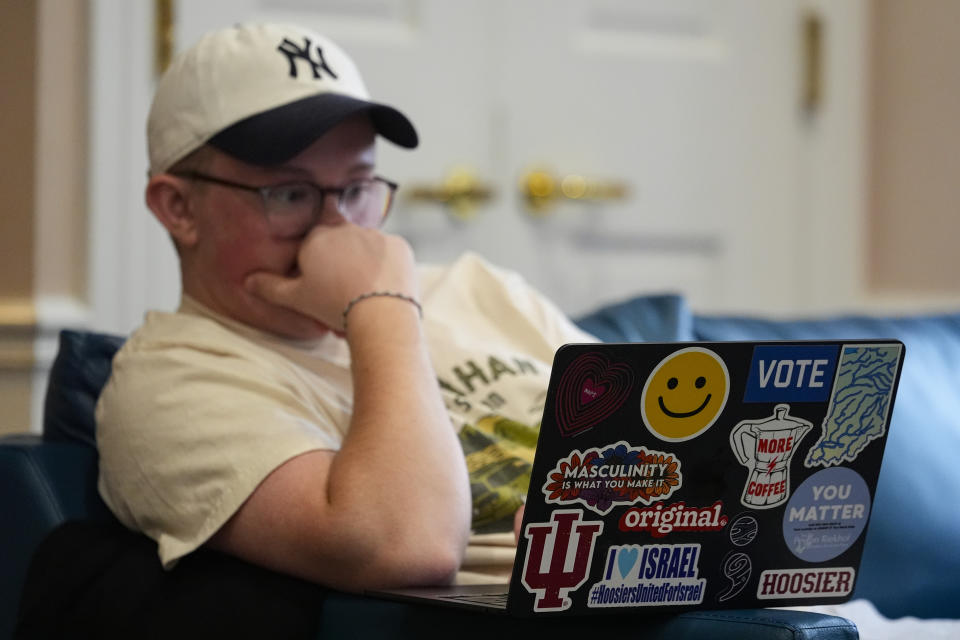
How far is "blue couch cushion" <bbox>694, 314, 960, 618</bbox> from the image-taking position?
57.5 inches

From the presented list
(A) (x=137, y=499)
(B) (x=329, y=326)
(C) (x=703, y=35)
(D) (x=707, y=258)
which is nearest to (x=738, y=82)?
(C) (x=703, y=35)

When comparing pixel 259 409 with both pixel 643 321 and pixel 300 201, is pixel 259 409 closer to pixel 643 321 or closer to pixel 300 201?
pixel 300 201

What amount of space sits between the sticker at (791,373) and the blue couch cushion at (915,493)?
0.60 m

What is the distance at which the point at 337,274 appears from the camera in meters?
1.17

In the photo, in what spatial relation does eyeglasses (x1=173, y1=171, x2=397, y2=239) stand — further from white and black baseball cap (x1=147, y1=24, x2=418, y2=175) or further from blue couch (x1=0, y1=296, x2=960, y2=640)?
blue couch (x1=0, y1=296, x2=960, y2=640)

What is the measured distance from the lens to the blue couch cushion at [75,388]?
1.29 m

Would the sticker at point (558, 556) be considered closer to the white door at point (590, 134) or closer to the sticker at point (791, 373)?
the sticker at point (791, 373)

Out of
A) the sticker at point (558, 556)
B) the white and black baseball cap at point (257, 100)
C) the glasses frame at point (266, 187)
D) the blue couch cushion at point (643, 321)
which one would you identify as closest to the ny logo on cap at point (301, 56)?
the white and black baseball cap at point (257, 100)

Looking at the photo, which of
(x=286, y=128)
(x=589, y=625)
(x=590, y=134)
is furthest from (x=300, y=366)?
(x=590, y=134)

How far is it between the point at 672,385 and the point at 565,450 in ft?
0.28

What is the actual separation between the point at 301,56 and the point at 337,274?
25 cm

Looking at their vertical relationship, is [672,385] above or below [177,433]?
above

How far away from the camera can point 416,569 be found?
Result: 1002mm

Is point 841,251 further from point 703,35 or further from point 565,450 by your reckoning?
point 565,450
